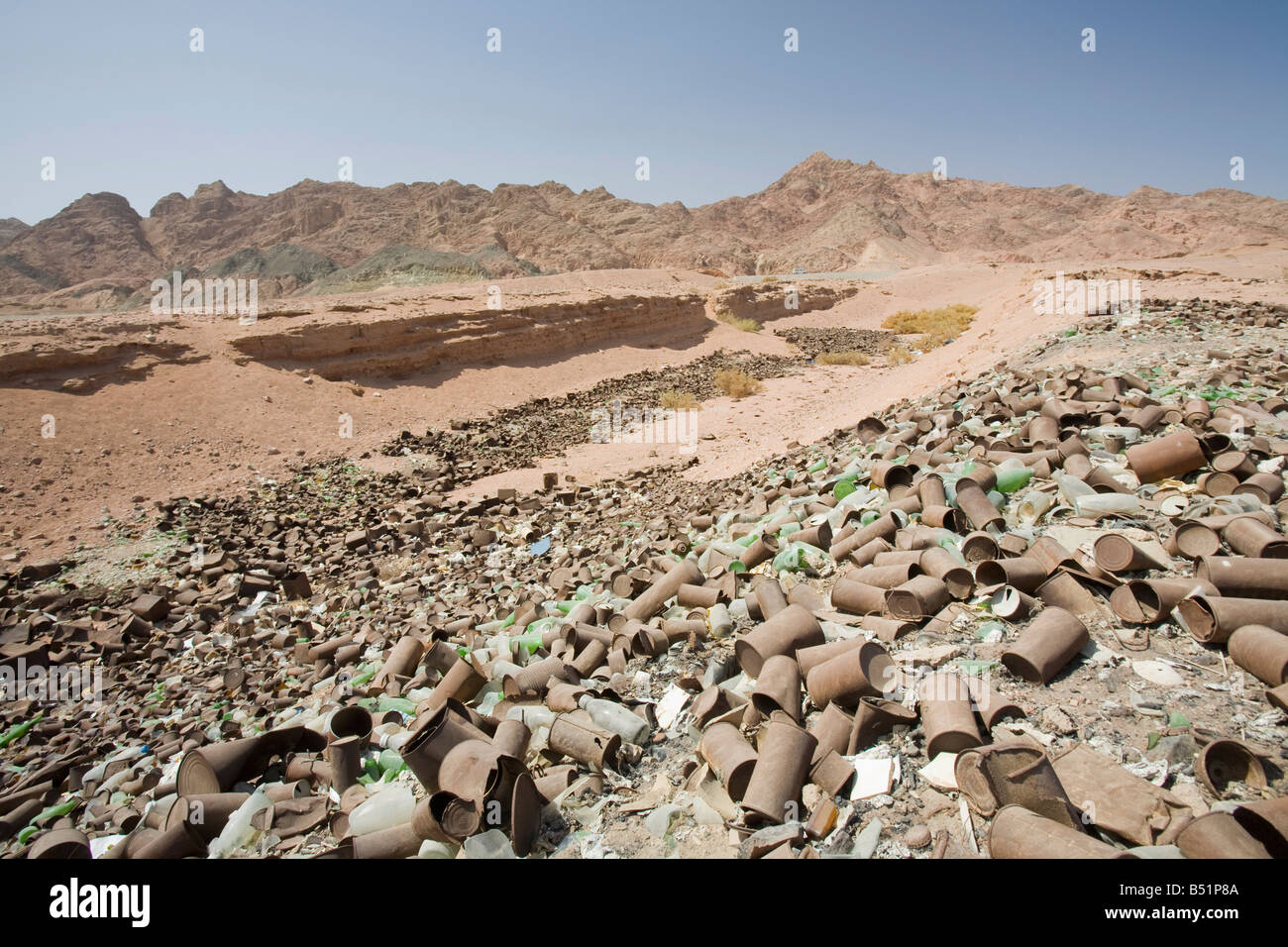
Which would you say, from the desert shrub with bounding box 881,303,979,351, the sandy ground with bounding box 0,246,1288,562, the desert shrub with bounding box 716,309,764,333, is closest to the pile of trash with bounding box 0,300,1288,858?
the sandy ground with bounding box 0,246,1288,562

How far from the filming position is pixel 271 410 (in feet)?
37.7

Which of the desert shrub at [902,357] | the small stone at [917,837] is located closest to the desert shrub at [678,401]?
the desert shrub at [902,357]

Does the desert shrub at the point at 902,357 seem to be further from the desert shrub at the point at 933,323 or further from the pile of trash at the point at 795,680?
the pile of trash at the point at 795,680

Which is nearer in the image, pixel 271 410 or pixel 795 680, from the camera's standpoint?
pixel 795 680

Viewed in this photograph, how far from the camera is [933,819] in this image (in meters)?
2.00

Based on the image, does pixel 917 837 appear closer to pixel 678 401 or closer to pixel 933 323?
pixel 678 401

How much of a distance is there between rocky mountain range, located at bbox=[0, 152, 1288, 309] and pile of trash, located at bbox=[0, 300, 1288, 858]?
34.7 metres

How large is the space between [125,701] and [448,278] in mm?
35126

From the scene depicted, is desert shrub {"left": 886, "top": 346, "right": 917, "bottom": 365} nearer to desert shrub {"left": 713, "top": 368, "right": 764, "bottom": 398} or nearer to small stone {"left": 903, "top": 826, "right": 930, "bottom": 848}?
desert shrub {"left": 713, "top": 368, "right": 764, "bottom": 398}

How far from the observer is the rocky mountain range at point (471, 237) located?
41.0 metres

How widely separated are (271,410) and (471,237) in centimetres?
4176

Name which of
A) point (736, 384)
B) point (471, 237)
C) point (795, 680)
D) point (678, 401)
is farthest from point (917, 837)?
point (471, 237)
